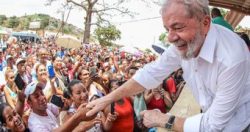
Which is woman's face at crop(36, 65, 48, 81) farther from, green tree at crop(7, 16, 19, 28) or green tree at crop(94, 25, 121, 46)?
green tree at crop(7, 16, 19, 28)

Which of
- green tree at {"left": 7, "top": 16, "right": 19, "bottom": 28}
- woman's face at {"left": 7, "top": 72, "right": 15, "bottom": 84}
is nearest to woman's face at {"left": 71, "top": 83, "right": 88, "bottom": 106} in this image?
woman's face at {"left": 7, "top": 72, "right": 15, "bottom": 84}

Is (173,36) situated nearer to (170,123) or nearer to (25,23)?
(170,123)

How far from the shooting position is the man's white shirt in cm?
171

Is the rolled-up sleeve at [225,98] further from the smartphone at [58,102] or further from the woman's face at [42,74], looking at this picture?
the woman's face at [42,74]

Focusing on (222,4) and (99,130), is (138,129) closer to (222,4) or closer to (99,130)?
(99,130)

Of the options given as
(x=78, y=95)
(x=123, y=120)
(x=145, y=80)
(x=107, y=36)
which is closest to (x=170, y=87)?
(x=123, y=120)

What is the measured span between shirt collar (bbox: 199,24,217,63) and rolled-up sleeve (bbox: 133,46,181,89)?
0.36 meters

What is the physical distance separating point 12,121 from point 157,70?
1553mm

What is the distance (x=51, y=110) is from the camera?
3.82 m

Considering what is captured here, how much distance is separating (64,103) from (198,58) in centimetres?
235

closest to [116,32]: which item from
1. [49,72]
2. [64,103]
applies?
[49,72]

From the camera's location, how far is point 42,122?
3.43 metres

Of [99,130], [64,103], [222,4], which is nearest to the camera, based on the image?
[99,130]

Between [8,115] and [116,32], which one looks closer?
[8,115]
